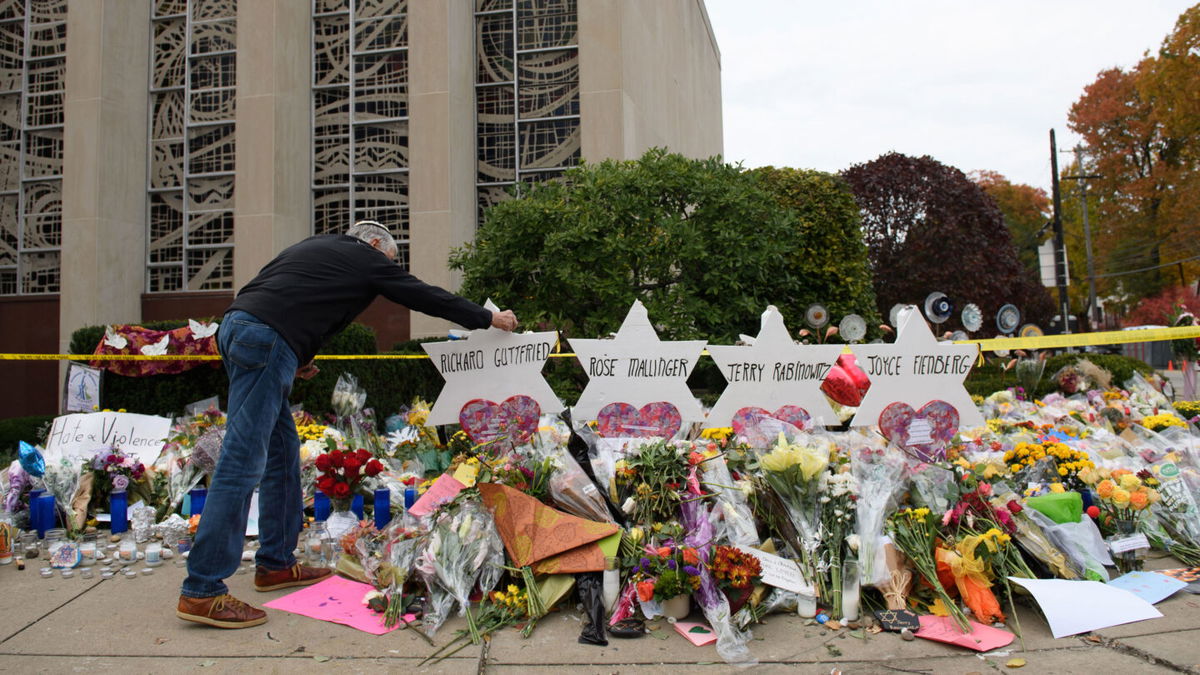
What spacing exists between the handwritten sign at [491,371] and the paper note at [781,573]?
1490mm

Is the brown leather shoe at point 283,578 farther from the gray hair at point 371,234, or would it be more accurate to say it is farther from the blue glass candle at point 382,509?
the gray hair at point 371,234

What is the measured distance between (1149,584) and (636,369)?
8.84 feet

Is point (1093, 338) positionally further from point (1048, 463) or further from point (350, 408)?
point (350, 408)

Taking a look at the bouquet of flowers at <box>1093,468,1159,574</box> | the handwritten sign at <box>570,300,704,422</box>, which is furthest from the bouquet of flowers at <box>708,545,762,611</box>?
the bouquet of flowers at <box>1093,468,1159,574</box>

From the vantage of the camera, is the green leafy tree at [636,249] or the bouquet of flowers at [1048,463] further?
the green leafy tree at [636,249]

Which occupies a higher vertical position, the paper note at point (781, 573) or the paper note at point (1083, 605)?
the paper note at point (781, 573)

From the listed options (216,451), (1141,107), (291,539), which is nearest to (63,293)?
(216,451)

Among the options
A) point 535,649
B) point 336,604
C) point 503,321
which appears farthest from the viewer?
point 503,321

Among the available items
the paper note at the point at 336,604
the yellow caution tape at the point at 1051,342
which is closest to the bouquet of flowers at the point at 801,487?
the paper note at the point at 336,604

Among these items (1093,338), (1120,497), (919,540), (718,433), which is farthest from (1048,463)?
(1093,338)

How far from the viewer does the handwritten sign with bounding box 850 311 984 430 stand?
460 centimetres

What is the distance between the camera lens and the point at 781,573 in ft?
11.6

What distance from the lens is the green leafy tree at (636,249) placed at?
8953 mm

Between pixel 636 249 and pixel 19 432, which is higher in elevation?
pixel 636 249
